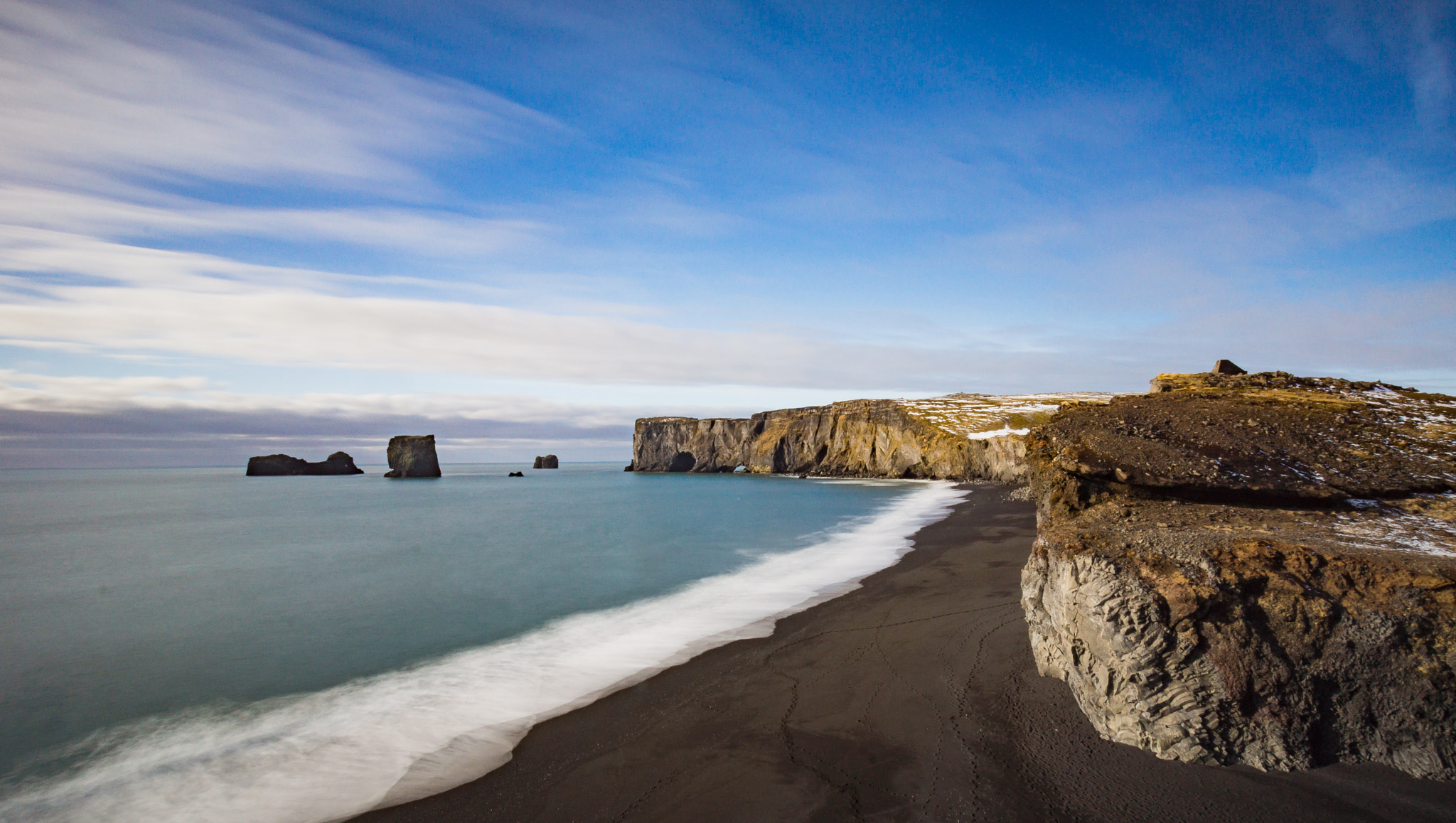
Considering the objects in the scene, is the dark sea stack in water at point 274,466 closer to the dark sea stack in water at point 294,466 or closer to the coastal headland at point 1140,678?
the dark sea stack in water at point 294,466

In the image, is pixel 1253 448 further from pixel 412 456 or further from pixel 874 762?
pixel 412 456

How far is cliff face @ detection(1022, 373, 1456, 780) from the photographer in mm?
3975

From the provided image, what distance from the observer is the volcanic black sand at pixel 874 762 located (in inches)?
155

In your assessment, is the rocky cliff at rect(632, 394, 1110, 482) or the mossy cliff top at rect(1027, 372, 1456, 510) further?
the rocky cliff at rect(632, 394, 1110, 482)

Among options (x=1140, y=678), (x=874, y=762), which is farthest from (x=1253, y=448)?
(x=874, y=762)

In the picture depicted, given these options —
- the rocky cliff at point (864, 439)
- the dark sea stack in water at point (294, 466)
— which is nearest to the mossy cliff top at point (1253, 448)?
the rocky cliff at point (864, 439)

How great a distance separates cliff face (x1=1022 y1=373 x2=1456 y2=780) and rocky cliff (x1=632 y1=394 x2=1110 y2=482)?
3262cm

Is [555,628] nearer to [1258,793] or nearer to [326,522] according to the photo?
[1258,793]

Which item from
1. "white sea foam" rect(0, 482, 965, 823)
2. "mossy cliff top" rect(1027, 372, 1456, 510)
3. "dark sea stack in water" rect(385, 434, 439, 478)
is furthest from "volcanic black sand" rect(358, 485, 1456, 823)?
"dark sea stack in water" rect(385, 434, 439, 478)

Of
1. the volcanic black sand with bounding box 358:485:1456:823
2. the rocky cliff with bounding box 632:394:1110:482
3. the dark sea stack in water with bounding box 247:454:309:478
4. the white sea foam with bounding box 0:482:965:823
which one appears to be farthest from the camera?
the dark sea stack in water with bounding box 247:454:309:478

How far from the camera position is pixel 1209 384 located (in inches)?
384

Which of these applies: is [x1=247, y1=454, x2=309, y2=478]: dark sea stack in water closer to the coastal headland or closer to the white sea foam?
the white sea foam

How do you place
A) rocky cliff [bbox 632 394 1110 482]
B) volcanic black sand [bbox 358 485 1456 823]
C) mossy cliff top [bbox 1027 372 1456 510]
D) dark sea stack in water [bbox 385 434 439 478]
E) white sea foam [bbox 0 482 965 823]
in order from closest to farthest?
volcanic black sand [bbox 358 485 1456 823] < white sea foam [bbox 0 482 965 823] < mossy cliff top [bbox 1027 372 1456 510] < rocky cliff [bbox 632 394 1110 482] < dark sea stack in water [bbox 385 434 439 478]

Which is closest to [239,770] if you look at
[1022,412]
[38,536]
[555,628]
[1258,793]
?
[555,628]
